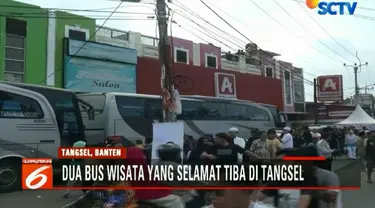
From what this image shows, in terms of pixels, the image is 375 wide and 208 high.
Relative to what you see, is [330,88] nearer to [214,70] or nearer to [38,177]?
[214,70]

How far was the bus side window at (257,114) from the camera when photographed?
21.1m

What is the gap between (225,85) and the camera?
29.5m

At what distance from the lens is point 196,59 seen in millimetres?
30375

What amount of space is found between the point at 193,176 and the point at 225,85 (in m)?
24.9

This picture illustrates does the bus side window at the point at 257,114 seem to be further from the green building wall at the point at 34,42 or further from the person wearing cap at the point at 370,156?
the green building wall at the point at 34,42

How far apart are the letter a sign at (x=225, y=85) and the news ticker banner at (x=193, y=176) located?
2332cm

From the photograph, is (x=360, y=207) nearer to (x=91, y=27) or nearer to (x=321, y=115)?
(x=91, y=27)

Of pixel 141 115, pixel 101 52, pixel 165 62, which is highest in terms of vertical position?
pixel 101 52

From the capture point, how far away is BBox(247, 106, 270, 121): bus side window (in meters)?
21.1

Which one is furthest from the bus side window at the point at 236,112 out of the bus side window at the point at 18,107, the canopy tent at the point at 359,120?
the bus side window at the point at 18,107

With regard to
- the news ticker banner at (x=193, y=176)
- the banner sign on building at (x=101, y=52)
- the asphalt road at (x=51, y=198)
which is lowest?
the asphalt road at (x=51, y=198)

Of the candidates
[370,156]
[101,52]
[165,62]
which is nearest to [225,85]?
[101,52]

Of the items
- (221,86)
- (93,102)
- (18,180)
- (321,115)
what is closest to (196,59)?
(221,86)

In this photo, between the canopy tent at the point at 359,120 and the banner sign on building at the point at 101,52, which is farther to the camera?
the canopy tent at the point at 359,120
